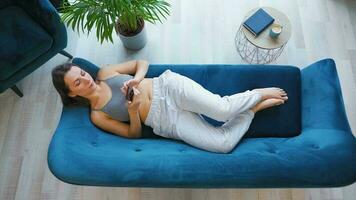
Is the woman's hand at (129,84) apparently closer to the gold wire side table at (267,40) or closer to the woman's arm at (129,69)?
the woman's arm at (129,69)

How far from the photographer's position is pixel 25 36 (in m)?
1.96

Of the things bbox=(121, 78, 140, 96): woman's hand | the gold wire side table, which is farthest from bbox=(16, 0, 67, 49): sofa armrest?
the gold wire side table

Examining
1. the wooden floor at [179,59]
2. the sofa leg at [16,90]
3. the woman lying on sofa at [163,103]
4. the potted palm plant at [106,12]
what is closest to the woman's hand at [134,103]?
the woman lying on sofa at [163,103]

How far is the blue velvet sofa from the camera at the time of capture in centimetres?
135

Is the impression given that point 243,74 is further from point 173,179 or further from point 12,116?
point 12,116

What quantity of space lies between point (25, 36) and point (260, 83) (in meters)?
1.47

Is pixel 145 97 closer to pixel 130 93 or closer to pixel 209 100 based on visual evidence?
pixel 130 93

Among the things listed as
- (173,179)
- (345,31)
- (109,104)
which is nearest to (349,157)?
(173,179)

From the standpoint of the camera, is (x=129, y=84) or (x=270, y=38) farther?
(x=270, y=38)

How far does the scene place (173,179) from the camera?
135 centimetres

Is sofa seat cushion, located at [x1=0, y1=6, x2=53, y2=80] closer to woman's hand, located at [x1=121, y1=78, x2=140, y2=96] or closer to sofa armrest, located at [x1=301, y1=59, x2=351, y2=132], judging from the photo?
woman's hand, located at [x1=121, y1=78, x2=140, y2=96]

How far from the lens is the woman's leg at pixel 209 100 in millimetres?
1686

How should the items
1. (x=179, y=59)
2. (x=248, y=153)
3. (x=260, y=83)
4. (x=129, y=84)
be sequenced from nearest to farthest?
(x=248, y=153) → (x=129, y=84) → (x=260, y=83) → (x=179, y=59)

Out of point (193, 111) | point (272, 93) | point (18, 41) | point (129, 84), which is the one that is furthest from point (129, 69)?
point (272, 93)
